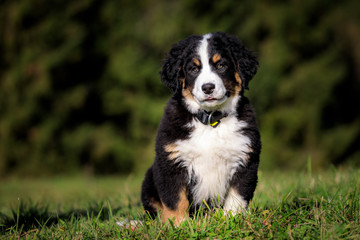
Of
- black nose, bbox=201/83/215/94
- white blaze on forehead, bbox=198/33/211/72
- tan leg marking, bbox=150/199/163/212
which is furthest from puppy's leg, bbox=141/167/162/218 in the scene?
white blaze on forehead, bbox=198/33/211/72

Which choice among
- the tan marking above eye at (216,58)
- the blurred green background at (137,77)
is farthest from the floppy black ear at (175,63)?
the blurred green background at (137,77)

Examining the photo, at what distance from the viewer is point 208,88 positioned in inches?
125

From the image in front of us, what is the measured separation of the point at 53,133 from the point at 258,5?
8110 millimetres

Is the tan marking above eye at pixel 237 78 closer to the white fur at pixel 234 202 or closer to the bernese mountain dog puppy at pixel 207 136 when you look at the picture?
the bernese mountain dog puppy at pixel 207 136

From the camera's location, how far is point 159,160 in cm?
326

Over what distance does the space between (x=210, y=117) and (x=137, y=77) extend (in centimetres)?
1116

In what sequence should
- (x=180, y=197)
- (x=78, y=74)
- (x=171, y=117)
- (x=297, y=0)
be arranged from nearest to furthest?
(x=180, y=197), (x=171, y=117), (x=297, y=0), (x=78, y=74)

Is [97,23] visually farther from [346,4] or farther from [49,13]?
[346,4]

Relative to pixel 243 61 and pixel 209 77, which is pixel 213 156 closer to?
pixel 209 77

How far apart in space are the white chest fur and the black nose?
12.7 inches

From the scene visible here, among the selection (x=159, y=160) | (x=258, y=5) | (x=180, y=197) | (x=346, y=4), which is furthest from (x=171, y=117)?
(x=346, y=4)

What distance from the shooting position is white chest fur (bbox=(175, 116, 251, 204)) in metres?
3.19

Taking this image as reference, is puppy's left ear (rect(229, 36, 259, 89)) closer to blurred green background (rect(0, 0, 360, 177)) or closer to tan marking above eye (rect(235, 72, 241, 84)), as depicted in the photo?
tan marking above eye (rect(235, 72, 241, 84))

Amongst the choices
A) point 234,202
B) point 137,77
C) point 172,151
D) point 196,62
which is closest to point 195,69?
point 196,62
